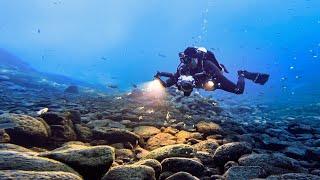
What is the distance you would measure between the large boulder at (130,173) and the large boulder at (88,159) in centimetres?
19

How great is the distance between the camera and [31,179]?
5.18 m

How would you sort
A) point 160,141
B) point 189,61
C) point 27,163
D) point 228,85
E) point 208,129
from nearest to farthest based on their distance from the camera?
point 27,163
point 160,141
point 208,129
point 189,61
point 228,85

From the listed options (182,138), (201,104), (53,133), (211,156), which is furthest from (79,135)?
(201,104)

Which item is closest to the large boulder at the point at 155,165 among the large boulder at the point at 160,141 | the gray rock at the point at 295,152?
Answer: the large boulder at the point at 160,141

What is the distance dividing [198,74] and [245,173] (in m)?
5.18

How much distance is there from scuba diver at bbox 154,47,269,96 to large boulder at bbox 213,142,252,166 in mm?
2833

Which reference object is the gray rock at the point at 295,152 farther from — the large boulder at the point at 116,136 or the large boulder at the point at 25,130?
the large boulder at the point at 25,130

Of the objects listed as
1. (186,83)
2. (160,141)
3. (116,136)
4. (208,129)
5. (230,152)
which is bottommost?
(230,152)

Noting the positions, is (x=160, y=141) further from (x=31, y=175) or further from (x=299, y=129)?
(x=299, y=129)

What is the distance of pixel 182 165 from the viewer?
7898mm

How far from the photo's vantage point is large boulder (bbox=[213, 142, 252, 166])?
8.80 m

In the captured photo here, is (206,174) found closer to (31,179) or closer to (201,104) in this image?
→ (31,179)

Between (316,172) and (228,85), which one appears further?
(228,85)

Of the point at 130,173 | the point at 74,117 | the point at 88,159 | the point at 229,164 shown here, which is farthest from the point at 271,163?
the point at 74,117
